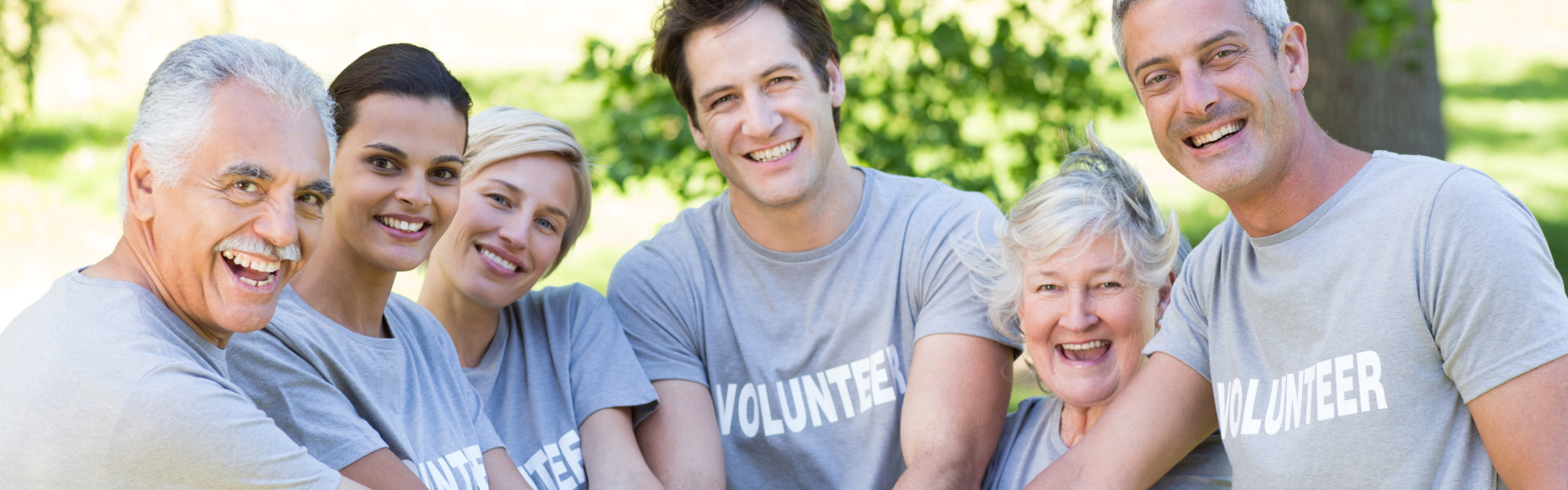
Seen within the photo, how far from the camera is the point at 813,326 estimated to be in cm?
360

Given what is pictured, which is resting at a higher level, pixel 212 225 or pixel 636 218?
pixel 212 225

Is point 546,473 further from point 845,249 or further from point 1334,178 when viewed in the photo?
point 1334,178

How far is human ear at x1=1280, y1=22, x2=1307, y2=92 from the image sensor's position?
105 inches

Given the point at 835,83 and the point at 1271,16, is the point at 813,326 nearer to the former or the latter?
the point at 835,83

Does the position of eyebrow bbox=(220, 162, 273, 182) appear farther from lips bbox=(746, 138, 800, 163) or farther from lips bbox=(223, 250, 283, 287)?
lips bbox=(746, 138, 800, 163)

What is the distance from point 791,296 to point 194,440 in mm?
1889

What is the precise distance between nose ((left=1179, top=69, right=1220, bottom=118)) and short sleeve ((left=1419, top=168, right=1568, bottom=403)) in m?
0.46

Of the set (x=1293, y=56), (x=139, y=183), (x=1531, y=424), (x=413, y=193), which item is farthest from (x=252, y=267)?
(x=1531, y=424)

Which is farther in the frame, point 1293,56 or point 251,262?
point 1293,56

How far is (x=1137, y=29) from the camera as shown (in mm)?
2717

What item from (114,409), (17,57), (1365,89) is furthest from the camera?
(17,57)

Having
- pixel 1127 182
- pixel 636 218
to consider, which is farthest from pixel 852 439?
pixel 636 218

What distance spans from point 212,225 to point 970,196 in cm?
214

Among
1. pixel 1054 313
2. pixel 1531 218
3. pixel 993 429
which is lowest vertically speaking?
pixel 993 429
